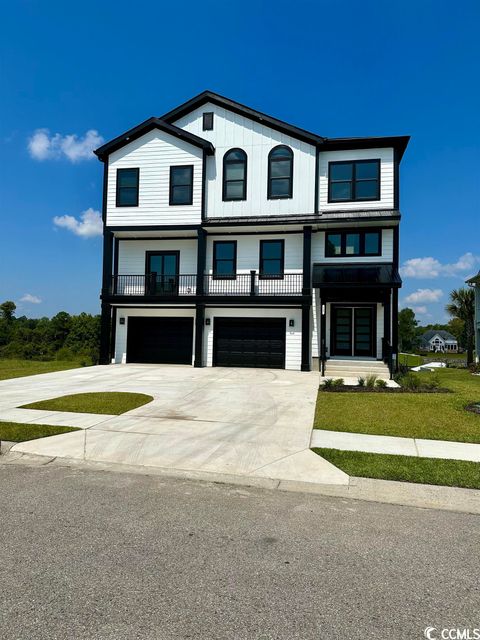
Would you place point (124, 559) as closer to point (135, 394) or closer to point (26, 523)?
point (26, 523)

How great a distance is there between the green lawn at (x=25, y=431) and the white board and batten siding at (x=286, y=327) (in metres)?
12.0

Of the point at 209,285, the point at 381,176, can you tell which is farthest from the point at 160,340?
the point at 381,176

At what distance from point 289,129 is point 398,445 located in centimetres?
1618

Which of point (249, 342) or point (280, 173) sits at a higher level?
point (280, 173)

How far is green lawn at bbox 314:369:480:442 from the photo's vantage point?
24.4ft

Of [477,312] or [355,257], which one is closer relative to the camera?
[355,257]

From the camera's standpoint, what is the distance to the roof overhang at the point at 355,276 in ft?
54.7

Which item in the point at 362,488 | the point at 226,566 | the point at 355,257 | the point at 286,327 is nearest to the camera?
the point at 226,566

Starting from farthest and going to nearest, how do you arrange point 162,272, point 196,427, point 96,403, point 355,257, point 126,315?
1. point 162,272
2. point 126,315
3. point 355,257
4. point 96,403
5. point 196,427

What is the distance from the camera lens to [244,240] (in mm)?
19312

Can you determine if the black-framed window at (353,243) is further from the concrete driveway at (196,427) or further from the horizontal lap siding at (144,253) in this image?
the concrete driveway at (196,427)

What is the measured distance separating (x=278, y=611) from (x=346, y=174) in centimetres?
1878

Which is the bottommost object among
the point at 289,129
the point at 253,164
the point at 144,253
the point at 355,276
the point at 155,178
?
the point at 355,276

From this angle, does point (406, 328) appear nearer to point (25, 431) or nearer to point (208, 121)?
point (208, 121)
